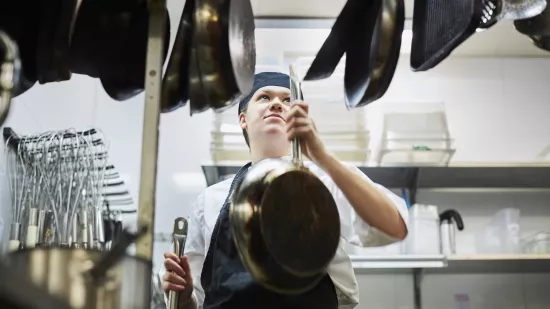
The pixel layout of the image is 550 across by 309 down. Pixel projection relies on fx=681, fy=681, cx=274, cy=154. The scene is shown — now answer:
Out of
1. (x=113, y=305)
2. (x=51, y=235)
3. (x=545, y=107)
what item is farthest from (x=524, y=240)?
(x=113, y=305)

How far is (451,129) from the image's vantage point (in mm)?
2793

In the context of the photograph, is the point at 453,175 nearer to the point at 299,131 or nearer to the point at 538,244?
the point at 538,244

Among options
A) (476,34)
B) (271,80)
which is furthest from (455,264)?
(271,80)

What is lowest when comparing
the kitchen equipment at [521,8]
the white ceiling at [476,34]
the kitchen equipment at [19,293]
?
the kitchen equipment at [19,293]

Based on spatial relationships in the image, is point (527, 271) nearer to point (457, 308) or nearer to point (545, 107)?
point (457, 308)

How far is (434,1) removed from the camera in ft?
3.15

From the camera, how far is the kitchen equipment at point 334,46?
99 cm

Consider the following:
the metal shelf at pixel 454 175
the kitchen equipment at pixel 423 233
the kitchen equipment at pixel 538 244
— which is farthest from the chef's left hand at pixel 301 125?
the kitchen equipment at pixel 538 244

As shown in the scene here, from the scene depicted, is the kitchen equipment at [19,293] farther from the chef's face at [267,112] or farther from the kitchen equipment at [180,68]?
the chef's face at [267,112]

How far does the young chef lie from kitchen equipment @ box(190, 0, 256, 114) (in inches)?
6.3

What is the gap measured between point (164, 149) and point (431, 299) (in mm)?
1181

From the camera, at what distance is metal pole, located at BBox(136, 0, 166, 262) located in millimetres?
721

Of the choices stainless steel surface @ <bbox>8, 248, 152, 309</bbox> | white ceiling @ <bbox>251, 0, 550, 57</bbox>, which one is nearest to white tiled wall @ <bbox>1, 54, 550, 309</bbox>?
white ceiling @ <bbox>251, 0, 550, 57</bbox>

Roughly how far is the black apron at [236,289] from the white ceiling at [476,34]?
1.47 meters
